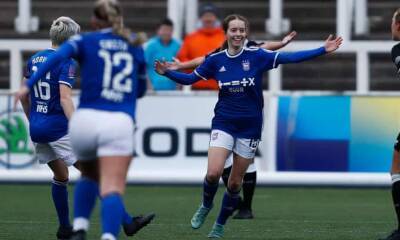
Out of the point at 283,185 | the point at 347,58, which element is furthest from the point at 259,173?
the point at 347,58

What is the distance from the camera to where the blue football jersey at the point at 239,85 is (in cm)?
1123

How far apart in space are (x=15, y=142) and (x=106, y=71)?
9217mm

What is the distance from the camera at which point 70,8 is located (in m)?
22.7

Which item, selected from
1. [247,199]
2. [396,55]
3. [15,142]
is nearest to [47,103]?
[396,55]

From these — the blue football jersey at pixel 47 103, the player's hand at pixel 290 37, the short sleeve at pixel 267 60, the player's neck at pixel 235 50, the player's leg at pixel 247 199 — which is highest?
the player's hand at pixel 290 37

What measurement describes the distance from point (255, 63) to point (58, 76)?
68.9 inches

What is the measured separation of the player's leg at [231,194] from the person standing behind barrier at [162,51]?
7.46 meters

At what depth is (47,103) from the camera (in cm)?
1090

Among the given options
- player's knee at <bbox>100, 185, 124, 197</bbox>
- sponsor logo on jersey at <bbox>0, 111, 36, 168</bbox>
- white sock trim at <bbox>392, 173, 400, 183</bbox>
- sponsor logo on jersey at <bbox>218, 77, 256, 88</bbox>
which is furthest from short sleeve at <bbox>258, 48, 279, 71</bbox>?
sponsor logo on jersey at <bbox>0, 111, 36, 168</bbox>

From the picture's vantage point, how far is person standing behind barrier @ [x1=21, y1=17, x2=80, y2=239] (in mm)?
10688

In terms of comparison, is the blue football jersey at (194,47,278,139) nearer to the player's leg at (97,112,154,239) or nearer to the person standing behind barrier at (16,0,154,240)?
the person standing behind barrier at (16,0,154,240)

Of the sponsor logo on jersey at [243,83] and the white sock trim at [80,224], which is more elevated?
the sponsor logo on jersey at [243,83]

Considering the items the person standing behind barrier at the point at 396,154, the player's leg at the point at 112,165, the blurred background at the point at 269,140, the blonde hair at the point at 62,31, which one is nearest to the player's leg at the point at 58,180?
the blonde hair at the point at 62,31

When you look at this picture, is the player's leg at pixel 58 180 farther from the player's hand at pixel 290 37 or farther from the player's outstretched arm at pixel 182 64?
the player's hand at pixel 290 37
